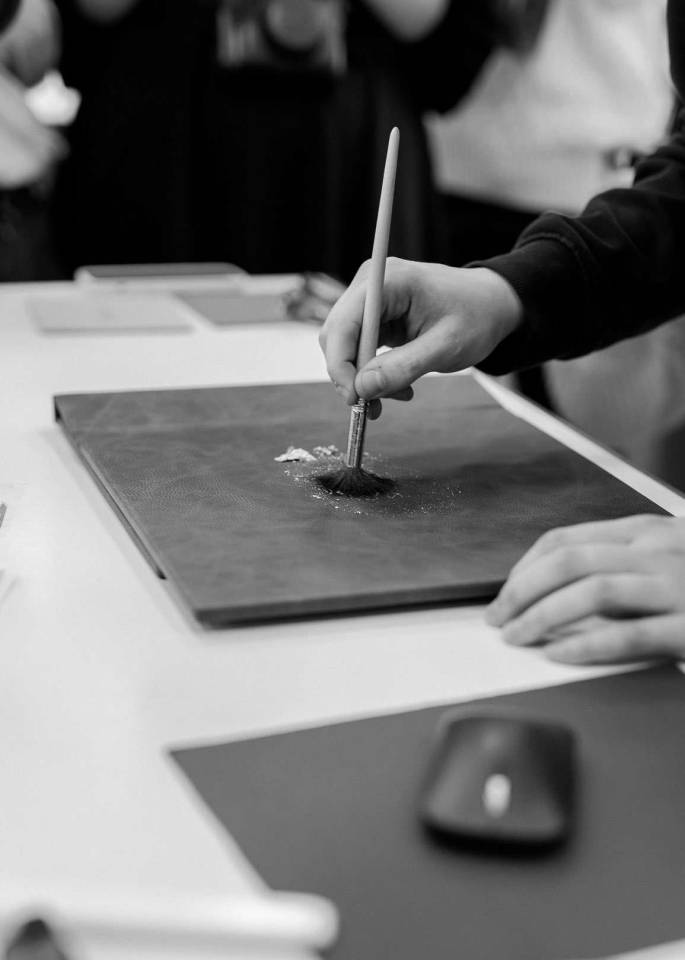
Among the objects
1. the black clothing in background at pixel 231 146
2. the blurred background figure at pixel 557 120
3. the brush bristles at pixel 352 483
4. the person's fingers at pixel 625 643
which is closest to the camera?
the person's fingers at pixel 625 643

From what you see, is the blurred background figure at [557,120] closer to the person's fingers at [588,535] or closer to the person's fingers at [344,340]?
the person's fingers at [344,340]

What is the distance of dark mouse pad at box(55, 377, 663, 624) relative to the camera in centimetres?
76

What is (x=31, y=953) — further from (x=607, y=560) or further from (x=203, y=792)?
(x=607, y=560)

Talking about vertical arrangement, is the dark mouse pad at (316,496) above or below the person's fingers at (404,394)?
below

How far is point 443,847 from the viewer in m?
0.54

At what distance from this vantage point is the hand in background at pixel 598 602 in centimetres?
71

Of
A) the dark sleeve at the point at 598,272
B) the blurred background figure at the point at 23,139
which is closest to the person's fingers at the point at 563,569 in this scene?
the dark sleeve at the point at 598,272

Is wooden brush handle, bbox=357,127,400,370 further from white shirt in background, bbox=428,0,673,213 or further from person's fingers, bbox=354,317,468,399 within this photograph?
white shirt in background, bbox=428,0,673,213

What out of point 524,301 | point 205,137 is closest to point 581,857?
point 524,301

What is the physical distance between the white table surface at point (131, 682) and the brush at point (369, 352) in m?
0.16

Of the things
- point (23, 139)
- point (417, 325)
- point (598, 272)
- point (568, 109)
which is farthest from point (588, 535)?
point (568, 109)

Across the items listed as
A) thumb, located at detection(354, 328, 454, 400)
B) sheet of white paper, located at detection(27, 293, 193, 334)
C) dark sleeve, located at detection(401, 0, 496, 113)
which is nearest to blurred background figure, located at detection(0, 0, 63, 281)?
sheet of white paper, located at detection(27, 293, 193, 334)

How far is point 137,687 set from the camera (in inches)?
26.4

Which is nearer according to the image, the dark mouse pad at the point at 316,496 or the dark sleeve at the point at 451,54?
the dark mouse pad at the point at 316,496
